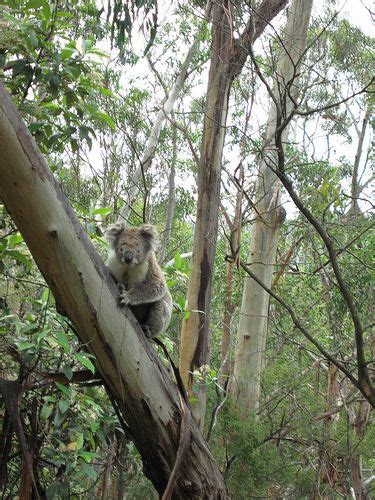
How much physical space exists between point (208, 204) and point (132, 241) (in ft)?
4.10

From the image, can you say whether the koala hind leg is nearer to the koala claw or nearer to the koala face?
the koala claw

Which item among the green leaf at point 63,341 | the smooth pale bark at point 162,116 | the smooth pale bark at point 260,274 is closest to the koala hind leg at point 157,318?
the green leaf at point 63,341

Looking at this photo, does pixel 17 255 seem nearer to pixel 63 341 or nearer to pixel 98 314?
pixel 63 341

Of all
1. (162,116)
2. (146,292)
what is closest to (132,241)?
(146,292)

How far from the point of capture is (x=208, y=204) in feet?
17.9

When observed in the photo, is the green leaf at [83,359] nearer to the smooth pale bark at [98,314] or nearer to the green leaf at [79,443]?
the smooth pale bark at [98,314]

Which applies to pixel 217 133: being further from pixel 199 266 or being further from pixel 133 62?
pixel 133 62

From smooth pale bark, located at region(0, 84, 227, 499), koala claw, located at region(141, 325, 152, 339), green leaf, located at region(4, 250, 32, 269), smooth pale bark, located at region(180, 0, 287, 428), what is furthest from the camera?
smooth pale bark, located at region(180, 0, 287, 428)

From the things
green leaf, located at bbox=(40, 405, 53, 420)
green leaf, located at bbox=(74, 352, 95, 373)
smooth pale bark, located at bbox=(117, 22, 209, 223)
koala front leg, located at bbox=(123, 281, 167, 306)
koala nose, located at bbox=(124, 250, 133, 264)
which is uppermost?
smooth pale bark, located at bbox=(117, 22, 209, 223)

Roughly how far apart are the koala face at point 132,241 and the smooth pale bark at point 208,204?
90 cm

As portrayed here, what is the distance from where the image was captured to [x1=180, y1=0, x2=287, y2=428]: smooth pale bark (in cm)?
530

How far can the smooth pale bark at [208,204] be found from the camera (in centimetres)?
530

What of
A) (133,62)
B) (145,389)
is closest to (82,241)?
(145,389)

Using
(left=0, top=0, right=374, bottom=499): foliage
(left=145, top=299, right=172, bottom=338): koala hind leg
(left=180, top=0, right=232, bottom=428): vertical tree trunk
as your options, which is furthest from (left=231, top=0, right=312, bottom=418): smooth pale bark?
(left=145, top=299, right=172, bottom=338): koala hind leg
